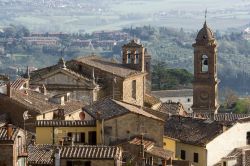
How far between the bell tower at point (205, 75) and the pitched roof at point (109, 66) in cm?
749

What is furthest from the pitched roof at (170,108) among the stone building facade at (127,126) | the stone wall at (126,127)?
the stone wall at (126,127)

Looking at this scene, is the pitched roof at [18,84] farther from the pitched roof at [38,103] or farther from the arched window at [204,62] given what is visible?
the arched window at [204,62]

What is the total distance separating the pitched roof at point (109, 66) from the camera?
153 feet

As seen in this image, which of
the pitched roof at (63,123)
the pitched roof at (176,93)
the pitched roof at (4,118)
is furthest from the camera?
the pitched roof at (176,93)

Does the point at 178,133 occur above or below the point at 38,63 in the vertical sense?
above

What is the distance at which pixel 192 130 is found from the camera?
37438 millimetres

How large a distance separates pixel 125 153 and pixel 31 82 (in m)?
16.1

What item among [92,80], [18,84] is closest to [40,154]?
[18,84]

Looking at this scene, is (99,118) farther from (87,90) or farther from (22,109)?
(87,90)

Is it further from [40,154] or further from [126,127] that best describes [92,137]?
[40,154]

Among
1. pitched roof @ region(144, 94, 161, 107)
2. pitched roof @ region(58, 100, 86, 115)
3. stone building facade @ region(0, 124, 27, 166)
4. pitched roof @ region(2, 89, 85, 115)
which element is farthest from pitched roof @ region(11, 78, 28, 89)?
stone building facade @ region(0, 124, 27, 166)

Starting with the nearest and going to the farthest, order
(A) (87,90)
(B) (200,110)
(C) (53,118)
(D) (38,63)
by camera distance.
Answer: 1. (C) (53,118)
2. (A) (87,90)
3. (B) (200,110)
4. (D) (38,63)

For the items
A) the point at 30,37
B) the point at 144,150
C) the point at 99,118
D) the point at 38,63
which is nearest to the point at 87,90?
the point at 99,118

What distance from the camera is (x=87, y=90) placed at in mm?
44719
